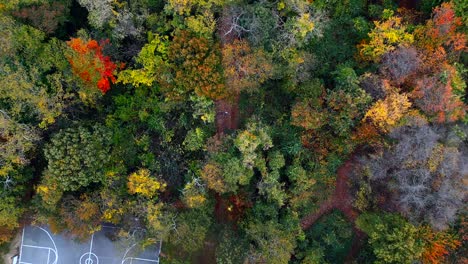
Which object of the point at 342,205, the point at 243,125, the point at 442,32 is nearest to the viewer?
the point at 442,32

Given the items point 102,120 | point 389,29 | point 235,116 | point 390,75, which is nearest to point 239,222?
point 235,116

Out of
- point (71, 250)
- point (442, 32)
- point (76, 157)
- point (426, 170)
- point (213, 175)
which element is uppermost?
point (442, 32)

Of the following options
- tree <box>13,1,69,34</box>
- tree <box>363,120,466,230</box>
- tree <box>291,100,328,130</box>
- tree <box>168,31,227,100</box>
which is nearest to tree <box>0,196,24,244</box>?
tree <box>13,1,69,34</box>


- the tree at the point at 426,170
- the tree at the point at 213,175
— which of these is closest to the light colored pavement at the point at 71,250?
the tree at the point at 213,175

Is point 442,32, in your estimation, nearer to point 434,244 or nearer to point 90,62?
point 434,244

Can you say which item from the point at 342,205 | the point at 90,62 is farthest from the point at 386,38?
the point at 90,62

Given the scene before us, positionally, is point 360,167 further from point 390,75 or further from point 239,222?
point 239,222

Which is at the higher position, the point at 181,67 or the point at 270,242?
the point at 181,67

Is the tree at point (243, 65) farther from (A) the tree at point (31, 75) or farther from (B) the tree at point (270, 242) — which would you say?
(A) the tree at point (31, 75)
